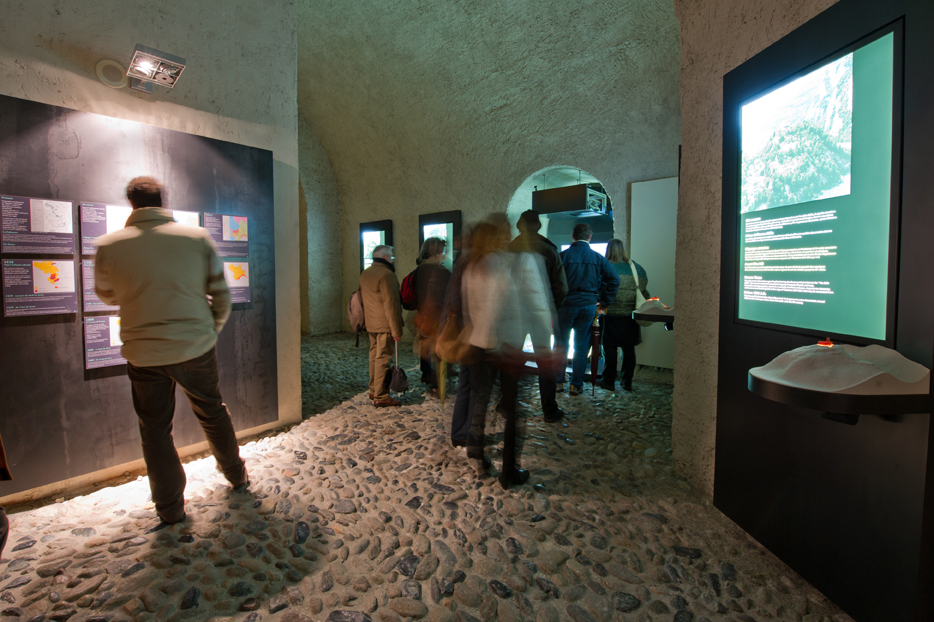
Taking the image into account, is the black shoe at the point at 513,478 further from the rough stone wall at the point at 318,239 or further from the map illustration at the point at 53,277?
the rough stone wall at the point at 318,239

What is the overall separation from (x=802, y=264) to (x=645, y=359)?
176 inches

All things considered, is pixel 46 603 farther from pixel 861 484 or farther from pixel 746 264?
pixel 746 264

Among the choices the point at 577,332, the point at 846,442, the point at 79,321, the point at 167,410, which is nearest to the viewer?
the point at 846,442

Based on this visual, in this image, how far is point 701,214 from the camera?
296 cm

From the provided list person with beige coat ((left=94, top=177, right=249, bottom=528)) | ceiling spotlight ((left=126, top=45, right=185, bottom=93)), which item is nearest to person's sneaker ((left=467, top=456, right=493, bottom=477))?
person with beige coat ((left=94, top=177, right=249, bottom=528))

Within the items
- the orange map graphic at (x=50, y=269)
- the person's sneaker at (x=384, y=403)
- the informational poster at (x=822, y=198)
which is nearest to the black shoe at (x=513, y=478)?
the informational poster at (x=822, y=198)

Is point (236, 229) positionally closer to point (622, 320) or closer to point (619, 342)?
point (622, 320)

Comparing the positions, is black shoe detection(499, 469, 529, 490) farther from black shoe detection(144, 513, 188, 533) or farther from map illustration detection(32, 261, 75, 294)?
map illustration detection(32, 261, 75, 294)

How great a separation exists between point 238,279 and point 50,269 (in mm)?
1200

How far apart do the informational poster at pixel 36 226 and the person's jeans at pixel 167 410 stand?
109 centimetres

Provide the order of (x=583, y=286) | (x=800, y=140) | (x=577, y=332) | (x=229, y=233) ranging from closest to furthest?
(x=800, y=140)
(x=229, y=233)
(x=583, y=286)
(x=577, y=332)

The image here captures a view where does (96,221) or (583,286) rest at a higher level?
(96,221)

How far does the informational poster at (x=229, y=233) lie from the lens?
367 centimetres

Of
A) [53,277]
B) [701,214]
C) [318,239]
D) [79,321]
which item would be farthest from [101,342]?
[318,239]
